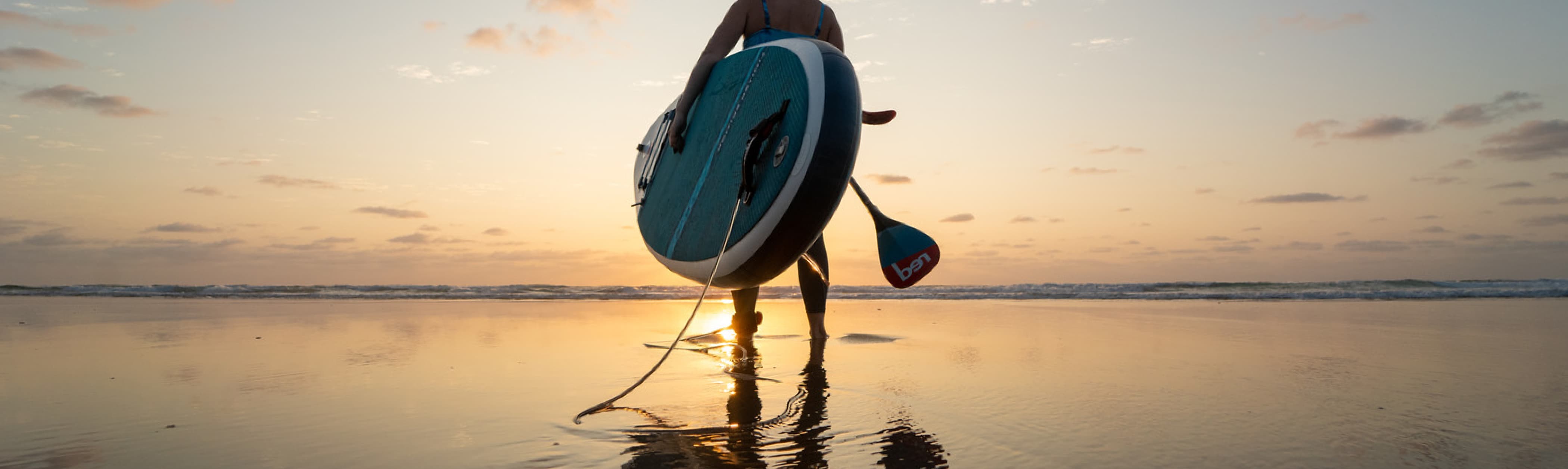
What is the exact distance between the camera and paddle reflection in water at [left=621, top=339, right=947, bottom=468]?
1.79 meters

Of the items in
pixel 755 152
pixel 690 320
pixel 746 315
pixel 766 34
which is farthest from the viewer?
pixel 746 315

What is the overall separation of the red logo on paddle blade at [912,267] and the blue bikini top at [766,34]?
3.66ft

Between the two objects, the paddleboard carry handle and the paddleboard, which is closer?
the paddleboard

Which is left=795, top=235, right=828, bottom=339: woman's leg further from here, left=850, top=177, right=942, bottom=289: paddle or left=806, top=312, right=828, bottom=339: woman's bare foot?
left=850, top=177, right=942, bottom=289: paddle

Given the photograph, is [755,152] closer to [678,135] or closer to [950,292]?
[678,135]

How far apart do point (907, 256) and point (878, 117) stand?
653 millimetres

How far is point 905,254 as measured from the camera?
3.76 metres

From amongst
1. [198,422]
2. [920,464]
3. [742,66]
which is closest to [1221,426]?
[920,464]

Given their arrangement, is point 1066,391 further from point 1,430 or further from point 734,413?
point 1,430

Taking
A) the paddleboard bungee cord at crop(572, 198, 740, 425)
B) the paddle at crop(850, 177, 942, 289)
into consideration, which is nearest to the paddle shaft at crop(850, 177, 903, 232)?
the paddle at crop(850, 177, 942, 289)

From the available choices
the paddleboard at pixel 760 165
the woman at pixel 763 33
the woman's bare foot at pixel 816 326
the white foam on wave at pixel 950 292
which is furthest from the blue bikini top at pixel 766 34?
the white foam on wave at pixel 950 292

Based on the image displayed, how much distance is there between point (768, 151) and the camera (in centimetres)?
271

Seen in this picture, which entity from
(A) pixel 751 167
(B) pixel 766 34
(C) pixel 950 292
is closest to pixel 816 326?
(B) pixel 766 34

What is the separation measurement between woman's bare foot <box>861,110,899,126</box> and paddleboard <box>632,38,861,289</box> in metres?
0.64
